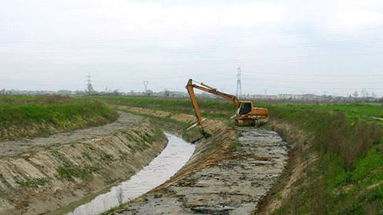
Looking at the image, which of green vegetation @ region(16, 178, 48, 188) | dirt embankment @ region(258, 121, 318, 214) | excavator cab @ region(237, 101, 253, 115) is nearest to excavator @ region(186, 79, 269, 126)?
→ excavator cab @ region(237, 101, 253, 115)

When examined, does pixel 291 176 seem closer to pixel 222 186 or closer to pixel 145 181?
pixel 222 186

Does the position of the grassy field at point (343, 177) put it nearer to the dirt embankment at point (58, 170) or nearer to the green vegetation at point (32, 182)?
the dirt embankment at point (58, 170)

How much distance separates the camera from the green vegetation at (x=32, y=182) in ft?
76.8

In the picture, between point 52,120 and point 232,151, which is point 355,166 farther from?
point 52,120

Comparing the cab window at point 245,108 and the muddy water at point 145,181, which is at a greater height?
the cab window at point 245,108

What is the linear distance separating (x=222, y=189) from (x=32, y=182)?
9626mm

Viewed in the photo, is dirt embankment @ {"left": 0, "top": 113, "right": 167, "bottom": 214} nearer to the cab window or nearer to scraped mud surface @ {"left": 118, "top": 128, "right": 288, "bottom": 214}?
scraped mud surface @ {"left": 118, "top": 128, "right": 288, "bottom": 214}

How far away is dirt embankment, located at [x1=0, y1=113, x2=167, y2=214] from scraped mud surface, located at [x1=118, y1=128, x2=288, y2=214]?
544 centimetres

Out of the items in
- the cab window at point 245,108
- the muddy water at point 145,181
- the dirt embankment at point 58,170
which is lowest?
the muddy water at point 145,181

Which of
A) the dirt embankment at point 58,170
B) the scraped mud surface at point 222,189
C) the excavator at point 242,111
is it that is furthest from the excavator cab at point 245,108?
the scraped mud surface at point 222,189

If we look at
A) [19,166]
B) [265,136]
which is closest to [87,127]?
[265,136]

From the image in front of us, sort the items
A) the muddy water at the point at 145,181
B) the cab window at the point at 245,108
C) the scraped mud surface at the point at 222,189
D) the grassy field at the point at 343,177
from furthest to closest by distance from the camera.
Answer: the cab window at the point at 245,108 < the muddy water at the point at 145,181 < the scraped mud surface at the point at 222,189 < the grassy field at the point at 343,177

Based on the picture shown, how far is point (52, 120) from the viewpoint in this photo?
47.5 meters

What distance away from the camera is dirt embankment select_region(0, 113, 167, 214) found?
2228cm
